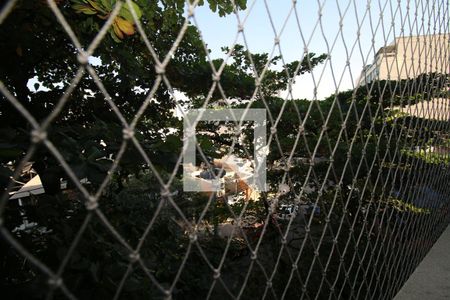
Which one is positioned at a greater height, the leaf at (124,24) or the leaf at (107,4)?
the leaf at (107,4)

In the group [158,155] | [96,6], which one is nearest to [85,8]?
[96,6]

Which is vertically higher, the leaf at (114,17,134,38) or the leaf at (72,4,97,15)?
the leaf at (72,4,97,15)

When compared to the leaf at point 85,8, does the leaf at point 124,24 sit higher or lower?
lower

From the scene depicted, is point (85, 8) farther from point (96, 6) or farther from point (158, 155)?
point (158, 155)

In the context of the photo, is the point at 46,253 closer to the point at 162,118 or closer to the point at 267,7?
the point at 267,7

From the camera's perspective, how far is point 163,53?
2531 millimetres

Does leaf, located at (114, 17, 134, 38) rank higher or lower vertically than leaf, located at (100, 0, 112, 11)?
lower

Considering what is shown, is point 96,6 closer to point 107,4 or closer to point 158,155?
point 107,4

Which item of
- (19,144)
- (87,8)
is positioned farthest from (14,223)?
(87,8)

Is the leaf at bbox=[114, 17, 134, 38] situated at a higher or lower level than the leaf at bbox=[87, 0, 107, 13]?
lower

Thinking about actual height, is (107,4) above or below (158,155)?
above

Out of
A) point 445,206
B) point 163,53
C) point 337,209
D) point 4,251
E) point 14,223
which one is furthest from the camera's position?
point 337,209

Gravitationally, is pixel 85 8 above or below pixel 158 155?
above

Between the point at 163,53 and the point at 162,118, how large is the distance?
81cm
